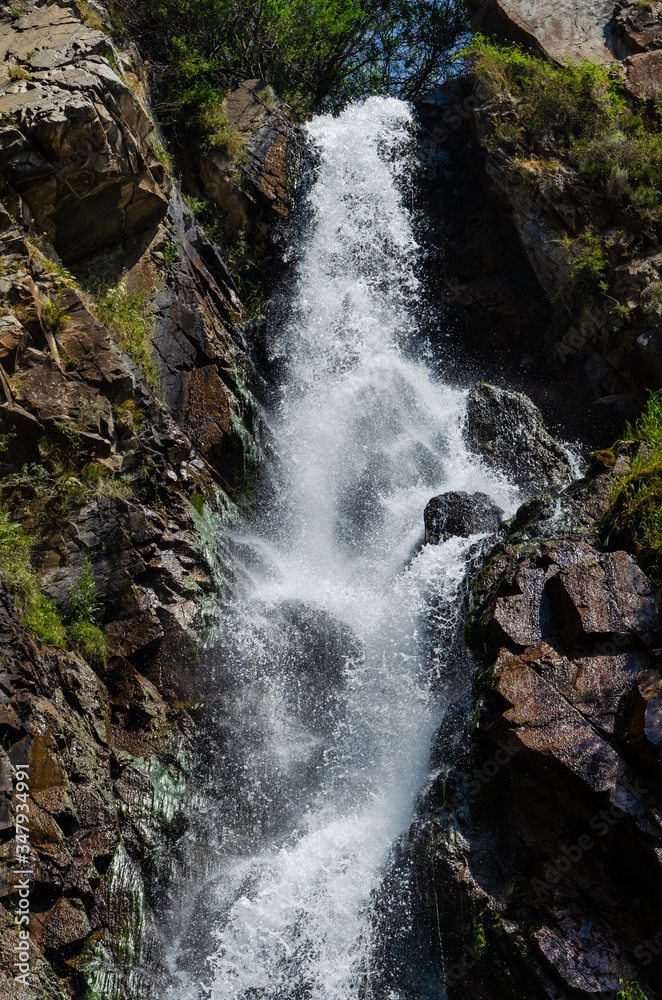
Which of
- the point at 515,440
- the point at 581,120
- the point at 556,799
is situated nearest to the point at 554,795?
the point at 556,799

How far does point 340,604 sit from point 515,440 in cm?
389

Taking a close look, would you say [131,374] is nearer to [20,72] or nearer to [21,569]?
[21,569]

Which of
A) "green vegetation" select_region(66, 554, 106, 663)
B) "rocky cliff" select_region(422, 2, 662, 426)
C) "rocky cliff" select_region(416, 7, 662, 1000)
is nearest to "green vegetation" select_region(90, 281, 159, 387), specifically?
"green vegetation" select_region(66, 554, 106, 663)

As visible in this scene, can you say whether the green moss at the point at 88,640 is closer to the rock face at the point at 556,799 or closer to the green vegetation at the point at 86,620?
the green vegetation at the point at 86,620

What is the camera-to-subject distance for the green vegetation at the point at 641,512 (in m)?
5.86

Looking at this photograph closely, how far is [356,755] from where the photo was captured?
262 inches

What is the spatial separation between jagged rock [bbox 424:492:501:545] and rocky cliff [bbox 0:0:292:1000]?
102 inches

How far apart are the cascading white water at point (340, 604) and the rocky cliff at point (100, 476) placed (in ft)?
2.24

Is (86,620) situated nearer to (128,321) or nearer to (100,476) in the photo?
(100,476)

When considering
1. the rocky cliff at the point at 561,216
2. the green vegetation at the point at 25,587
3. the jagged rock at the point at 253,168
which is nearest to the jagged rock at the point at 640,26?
the rocky cliff at the point at 561,216

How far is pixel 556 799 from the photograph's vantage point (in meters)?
4.94

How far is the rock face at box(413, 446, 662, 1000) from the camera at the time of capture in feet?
14.7

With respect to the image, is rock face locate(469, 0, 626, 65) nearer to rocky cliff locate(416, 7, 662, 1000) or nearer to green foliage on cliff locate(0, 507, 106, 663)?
rocky cliff locate(416, 7, 662, 1000)

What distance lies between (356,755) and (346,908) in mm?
1347
